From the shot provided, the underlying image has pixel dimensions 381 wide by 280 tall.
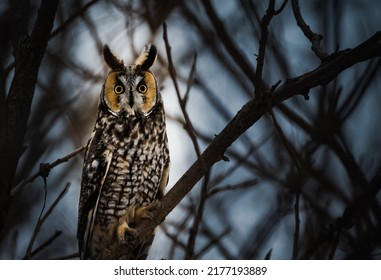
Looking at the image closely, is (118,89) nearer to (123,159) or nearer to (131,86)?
(131,86)

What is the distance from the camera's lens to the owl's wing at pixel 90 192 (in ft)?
6.25

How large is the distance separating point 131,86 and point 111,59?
137mm

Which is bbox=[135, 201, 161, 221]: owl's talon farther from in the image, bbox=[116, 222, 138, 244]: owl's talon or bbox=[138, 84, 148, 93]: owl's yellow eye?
bbox=[138, 84, 148, 93]: owl's yellow eye

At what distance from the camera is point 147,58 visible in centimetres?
200

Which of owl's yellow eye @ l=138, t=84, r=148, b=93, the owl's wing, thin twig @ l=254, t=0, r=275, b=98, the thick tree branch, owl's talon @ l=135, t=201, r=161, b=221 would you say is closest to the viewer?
thin twig @ l=254, t=0, r=275, b=98

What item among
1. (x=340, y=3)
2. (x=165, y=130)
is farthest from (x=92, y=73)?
(x=340, y=3)

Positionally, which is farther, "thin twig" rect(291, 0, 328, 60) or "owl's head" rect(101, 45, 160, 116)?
"owl's head" rect(101, 45, 160, 116)

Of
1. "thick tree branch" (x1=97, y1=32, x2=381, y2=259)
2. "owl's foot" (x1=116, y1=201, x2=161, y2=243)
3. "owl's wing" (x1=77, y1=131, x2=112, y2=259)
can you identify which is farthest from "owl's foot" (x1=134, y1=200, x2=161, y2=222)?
"thick tree branch" (x1=97, y1=32, x2=381, y2=259)

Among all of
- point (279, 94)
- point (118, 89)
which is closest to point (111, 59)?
point (118, 89)

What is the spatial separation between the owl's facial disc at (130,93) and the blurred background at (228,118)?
0.22 ft

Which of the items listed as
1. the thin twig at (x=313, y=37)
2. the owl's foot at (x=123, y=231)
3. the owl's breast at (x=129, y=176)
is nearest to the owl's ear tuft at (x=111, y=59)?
the owl's breast at (x=129, y=176)

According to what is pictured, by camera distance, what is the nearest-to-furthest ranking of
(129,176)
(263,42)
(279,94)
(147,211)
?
1. (263,42)
2. (279,94)
3. (147,211)
4. (129,176)

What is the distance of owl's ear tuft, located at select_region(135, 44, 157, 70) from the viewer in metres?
2.00

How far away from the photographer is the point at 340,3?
1.89 m
